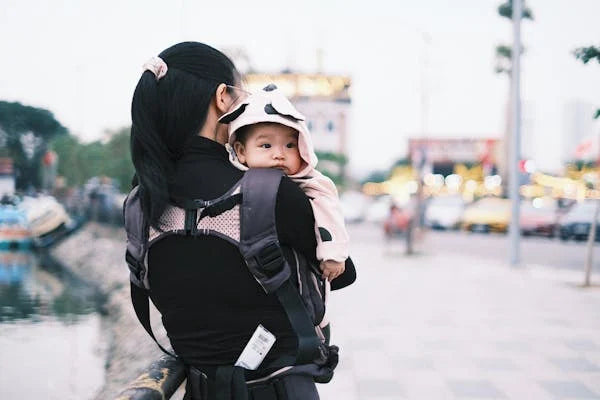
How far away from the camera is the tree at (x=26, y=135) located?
490 cm

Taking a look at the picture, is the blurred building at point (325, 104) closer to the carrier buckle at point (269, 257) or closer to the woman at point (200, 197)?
the woman at point (200, 197)

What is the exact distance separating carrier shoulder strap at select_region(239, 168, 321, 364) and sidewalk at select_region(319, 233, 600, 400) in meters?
3.20

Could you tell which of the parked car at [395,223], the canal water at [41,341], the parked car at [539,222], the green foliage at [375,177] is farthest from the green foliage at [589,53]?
the green foliage at [375,177]

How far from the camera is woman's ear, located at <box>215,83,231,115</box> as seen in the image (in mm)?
1653

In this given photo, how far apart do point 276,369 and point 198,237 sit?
0.37 m

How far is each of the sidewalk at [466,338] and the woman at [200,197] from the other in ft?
9.99

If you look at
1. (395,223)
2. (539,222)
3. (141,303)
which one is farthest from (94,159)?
(539,222)

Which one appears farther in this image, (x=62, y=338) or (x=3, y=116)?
(x=62, y=338)

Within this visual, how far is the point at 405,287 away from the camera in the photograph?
10.1 m

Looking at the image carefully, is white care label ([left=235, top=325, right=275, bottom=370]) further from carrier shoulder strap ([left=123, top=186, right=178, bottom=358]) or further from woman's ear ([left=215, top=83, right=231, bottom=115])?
woman's ear ([left=215, top=83, right=231, bottom=115])

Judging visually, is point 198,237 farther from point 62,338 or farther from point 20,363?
point 62,338

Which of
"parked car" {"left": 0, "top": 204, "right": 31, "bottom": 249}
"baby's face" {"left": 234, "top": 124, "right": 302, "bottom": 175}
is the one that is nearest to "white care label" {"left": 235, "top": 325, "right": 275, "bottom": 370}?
"baby's face" {"left": 234, "top": 124, "right": 302, "bottom": 175}

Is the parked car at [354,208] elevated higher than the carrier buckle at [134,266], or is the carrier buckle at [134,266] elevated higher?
the carrier buckle at [134,266]

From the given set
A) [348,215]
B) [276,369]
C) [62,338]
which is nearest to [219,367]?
[276,369]
